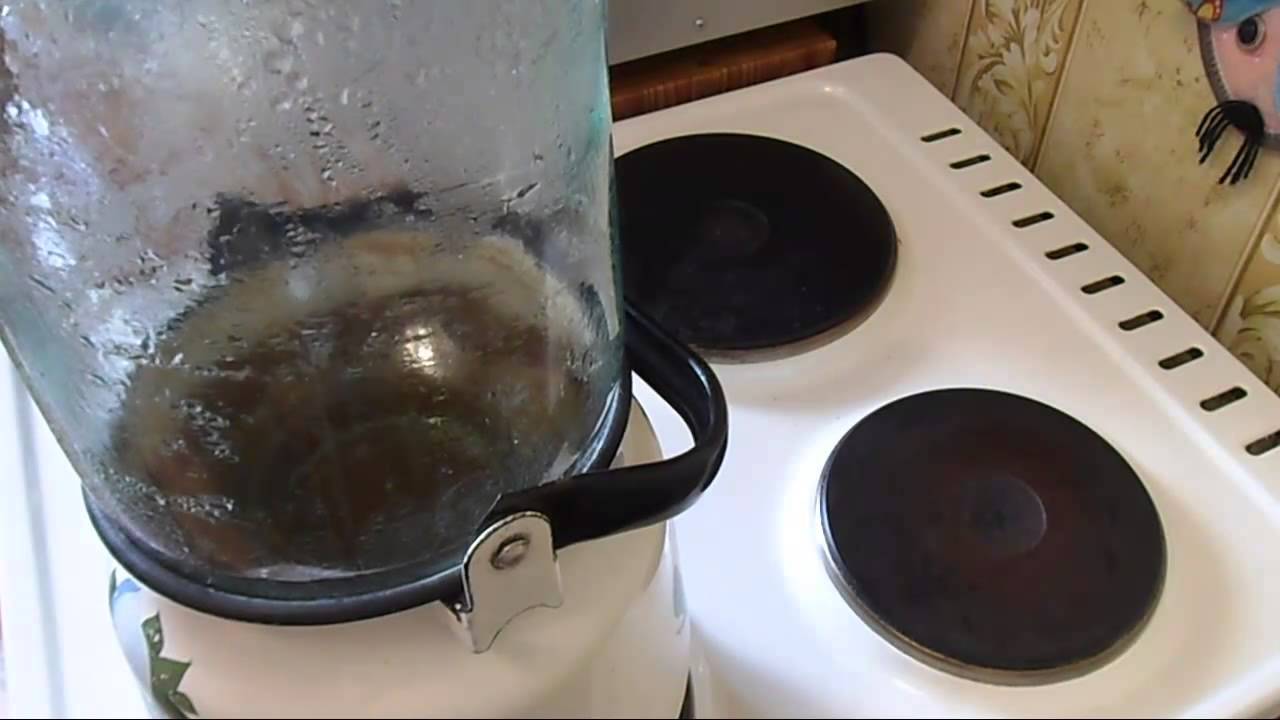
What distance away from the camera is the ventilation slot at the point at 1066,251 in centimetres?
76

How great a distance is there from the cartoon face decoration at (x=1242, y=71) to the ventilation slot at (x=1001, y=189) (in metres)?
0.12

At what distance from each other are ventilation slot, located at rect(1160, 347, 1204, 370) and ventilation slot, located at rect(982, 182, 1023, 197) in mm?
150

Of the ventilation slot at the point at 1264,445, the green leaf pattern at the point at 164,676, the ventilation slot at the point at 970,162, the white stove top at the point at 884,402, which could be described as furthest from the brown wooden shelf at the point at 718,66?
the green leaf pattern at the point at 164,676

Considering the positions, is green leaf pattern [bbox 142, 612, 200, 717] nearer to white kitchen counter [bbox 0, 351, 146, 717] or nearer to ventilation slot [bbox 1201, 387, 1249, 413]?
white kitchen counter [bbox 0, 351, 146, 717]

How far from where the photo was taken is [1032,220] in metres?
0.78

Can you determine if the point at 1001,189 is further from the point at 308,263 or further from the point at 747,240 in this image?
the point at 308,263

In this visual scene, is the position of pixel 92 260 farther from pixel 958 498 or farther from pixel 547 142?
pixel 958 498

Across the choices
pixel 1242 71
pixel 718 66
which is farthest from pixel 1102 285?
pixel 718 66

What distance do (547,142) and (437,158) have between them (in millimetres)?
51

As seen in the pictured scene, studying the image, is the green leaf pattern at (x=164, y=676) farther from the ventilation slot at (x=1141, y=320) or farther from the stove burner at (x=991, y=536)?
the ventilation slot at (x=1141, y=320)

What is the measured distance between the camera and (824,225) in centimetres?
Result: 77

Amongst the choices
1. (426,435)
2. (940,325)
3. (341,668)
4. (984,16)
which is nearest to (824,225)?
(940,325)

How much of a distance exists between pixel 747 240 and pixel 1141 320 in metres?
0.22

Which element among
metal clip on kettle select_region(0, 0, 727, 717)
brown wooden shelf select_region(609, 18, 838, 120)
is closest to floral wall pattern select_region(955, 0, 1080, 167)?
brown wooden shelf select_region(609, 18, 838, 120)
